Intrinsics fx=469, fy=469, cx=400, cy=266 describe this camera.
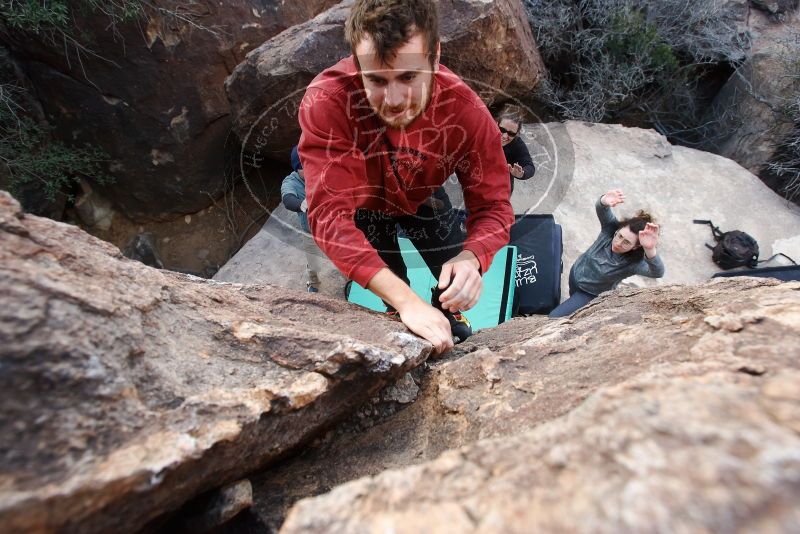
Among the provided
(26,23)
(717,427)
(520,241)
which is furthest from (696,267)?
(26,23)

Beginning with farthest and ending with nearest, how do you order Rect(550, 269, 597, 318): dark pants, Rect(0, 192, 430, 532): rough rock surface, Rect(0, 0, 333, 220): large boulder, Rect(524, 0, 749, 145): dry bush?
Rect(524, 0, 749, 145): dry bush → Rect(0, 0, 333, 220): large boulder → Rect(550, 269, 597, 318): dark pants → Rect(0, 192, 430, 532): rough rock surface

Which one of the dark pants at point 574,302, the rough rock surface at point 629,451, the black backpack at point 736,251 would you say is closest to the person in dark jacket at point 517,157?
the dark pants at point 574,302

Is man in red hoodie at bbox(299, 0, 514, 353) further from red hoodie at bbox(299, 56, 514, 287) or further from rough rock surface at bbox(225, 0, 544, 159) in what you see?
rough rock surface at bbox(225, 0, 544, 159)

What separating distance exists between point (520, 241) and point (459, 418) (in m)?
2.47

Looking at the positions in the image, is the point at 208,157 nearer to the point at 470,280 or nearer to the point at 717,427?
the point at 470,280

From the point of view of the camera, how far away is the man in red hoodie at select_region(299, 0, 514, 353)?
1.24m

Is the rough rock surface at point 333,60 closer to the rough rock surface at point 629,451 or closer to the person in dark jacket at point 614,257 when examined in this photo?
the person in dark jacket at point 614,257

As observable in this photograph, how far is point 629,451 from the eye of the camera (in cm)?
55

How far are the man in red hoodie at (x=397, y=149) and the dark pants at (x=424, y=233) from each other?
11.5 inches

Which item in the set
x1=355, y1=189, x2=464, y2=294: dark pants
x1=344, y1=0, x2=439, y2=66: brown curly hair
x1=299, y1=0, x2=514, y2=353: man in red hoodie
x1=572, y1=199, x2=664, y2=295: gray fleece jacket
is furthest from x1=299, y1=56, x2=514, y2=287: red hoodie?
x1=572, y1=199, x2=664, y2=295: gray fleece jacket

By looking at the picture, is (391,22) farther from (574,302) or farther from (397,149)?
(574,302)

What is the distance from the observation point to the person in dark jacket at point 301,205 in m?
2.95

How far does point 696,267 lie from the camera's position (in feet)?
11.5

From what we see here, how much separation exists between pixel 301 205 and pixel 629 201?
2.62m
